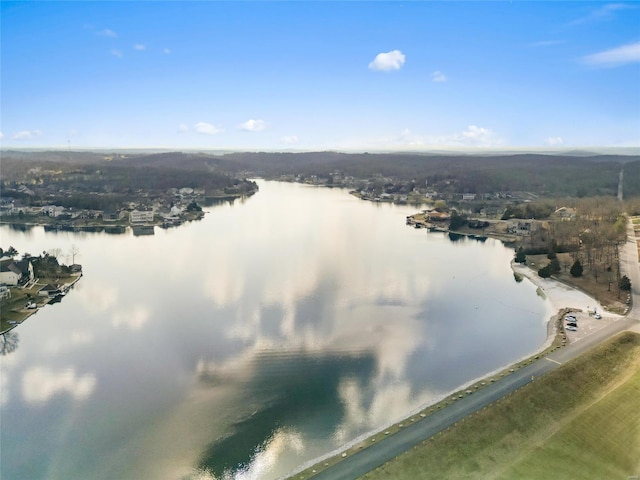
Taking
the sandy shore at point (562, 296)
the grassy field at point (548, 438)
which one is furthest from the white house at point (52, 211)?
the grassy field at point (548, 438)

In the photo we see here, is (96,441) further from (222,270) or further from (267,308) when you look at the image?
(222,270)

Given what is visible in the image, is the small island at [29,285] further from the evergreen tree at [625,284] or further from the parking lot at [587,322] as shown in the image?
the evergreen tree at [625,284]

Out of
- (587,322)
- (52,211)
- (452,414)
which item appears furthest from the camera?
(52,211)

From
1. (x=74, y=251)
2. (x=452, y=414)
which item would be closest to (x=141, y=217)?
(x=74, y=251)

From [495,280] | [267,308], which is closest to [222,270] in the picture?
[267,308]

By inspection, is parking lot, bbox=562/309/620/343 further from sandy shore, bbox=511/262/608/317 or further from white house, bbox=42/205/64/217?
white house, bbox=42/205/64/217

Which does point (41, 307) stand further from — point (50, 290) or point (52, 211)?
point (52, 211)
